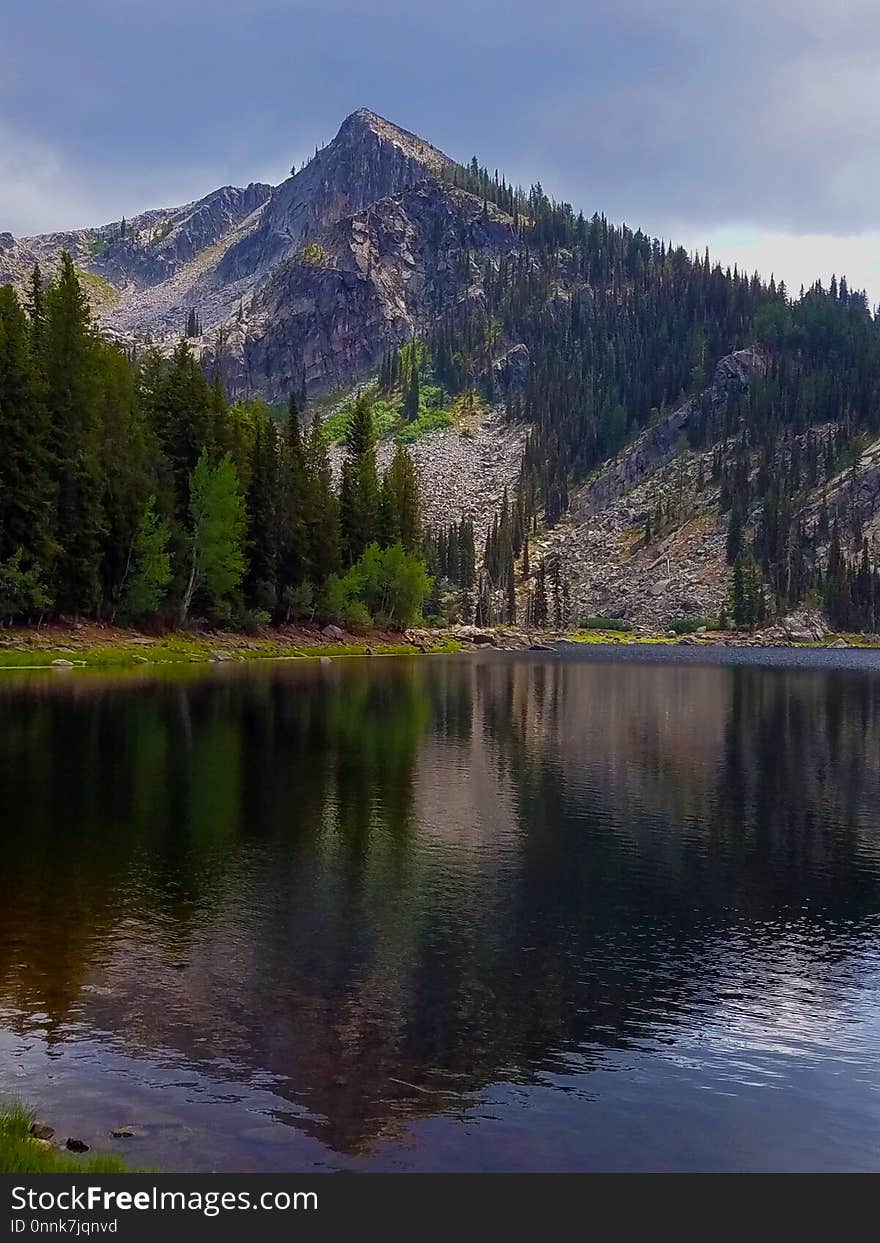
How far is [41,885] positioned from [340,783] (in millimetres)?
15971

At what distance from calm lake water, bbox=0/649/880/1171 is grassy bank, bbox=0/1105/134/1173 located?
88 centimetres

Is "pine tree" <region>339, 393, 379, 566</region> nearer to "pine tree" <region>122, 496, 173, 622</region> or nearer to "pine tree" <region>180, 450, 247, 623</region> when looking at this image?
"pine tree" <region>180, 450, 247, 623</region>

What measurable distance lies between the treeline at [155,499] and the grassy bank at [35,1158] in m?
68.5

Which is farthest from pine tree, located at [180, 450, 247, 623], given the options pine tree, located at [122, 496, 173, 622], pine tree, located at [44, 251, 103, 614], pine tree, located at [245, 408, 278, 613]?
pine tree, located at [44, 251, 103, 614]

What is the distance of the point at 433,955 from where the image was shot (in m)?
20.4

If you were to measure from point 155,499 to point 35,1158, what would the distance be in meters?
91.6

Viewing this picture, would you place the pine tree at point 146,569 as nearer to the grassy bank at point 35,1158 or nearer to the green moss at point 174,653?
the green moss at point 174,653

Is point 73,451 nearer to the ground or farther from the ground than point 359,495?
nearer to the ground

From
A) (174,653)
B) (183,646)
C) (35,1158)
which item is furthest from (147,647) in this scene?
(35,1158)

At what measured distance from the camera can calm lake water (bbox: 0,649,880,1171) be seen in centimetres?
1362

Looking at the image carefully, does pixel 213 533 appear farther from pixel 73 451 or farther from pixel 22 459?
pixel 22 459

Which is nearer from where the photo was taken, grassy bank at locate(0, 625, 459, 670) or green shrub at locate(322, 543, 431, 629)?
grassy bank at locate(0, 625, 459, 670)

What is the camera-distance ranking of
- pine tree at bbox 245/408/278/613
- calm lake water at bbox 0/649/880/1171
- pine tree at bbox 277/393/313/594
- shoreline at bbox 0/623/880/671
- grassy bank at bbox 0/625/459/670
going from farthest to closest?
pine tree at bbox 277/393/313/594, pine tree at bbox 245/408/278/613, shoreline at bbox 0/623/880/671, grassy bank at bbox 0/625/459/670, calm lake water at bbox 0/649/880/1171

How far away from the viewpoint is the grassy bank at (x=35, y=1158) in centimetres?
1064
